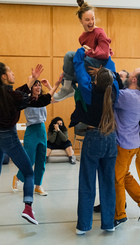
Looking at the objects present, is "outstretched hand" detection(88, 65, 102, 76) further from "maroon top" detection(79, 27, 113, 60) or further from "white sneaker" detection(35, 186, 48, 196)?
"white sneaker" detection(35, 186, 48, 196)

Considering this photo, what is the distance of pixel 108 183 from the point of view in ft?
9.86

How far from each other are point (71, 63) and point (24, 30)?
5.14m

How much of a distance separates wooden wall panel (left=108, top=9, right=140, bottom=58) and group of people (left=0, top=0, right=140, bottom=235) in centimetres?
516

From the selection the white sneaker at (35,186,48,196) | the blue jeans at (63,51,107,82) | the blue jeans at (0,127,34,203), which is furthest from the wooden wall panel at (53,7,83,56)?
the blue jeans at (0,127,34,203)

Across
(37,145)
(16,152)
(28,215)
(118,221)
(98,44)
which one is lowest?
(118,221)

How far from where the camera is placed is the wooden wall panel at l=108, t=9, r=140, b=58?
26.7 feet

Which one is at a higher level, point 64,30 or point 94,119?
point 64,30

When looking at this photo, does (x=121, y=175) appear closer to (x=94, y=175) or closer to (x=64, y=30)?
(x=94, y=175)

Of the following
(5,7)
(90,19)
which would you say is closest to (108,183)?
(90,19)

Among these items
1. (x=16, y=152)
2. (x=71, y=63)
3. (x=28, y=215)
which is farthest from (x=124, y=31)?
(x=28, y=215)

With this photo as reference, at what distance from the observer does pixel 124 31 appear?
26.9 ft

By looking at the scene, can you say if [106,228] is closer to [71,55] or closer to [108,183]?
[108,183]

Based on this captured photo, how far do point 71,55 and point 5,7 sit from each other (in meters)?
5.30

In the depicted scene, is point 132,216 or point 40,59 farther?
point 40,59
